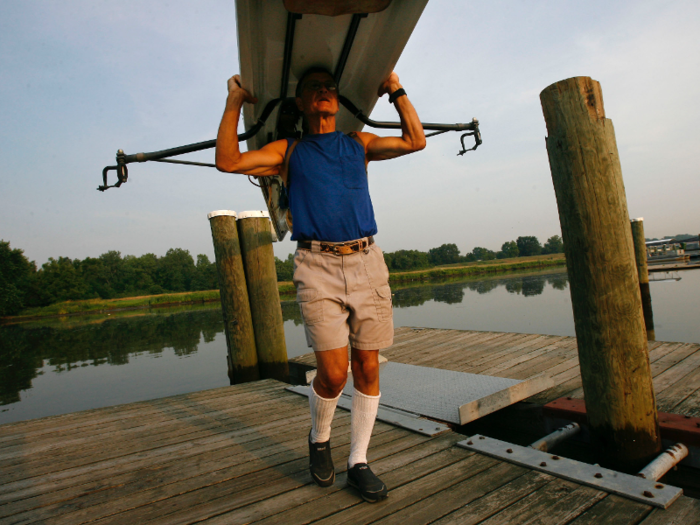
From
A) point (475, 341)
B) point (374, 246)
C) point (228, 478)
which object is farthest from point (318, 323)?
point (475, 341)

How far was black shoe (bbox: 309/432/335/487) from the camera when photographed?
1782mm

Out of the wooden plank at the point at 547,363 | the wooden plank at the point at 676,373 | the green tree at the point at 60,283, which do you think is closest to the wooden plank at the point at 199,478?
the wooden plank at the point at 547,363

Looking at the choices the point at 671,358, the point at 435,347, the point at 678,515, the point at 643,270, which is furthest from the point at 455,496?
the point at 643,270

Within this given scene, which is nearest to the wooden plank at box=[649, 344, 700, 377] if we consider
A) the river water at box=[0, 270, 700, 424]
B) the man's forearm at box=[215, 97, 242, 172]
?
the man's forearm at box=[215, 97, 242, 172]

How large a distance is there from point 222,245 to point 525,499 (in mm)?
4013

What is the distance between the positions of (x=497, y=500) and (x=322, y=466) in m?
0.70

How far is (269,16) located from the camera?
76.0 inches

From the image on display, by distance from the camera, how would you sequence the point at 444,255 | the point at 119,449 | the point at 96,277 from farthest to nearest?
the point at 444,255, the point at 96,277, the point at 119,449

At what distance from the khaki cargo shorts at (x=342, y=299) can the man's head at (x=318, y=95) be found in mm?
633

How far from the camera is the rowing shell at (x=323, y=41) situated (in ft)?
6.15

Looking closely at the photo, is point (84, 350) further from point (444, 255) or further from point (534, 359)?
point (444, 255)

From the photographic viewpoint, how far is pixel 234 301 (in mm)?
4754

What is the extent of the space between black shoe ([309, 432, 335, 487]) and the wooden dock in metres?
0.04

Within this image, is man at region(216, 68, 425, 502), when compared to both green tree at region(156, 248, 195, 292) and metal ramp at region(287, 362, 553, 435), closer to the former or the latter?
metal ramp at region(287, 362, 553, 435)
